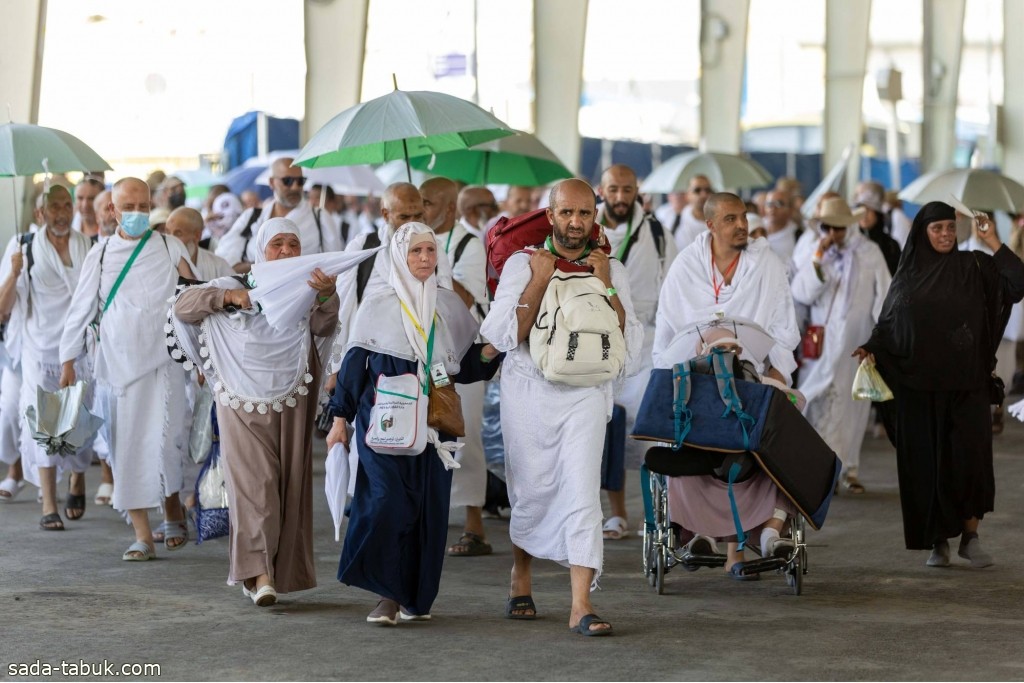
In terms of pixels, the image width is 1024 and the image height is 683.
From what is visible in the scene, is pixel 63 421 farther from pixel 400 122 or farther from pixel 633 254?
pixel 633 254

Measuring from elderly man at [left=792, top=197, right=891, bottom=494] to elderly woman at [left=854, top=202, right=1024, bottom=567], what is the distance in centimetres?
259

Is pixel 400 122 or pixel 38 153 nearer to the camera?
pixel 400 122

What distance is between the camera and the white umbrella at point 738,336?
7570 mm

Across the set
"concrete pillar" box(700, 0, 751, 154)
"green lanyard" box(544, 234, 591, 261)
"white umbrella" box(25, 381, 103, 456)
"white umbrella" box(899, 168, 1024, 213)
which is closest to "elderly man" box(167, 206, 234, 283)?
"white umbrella" box(25, 381, 103, 456)

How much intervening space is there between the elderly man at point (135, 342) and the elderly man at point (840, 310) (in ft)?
14.5

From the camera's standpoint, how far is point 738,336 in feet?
24.8

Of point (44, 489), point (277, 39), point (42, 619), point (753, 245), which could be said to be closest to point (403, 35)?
point (277, 39)

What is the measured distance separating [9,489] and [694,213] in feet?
18.4

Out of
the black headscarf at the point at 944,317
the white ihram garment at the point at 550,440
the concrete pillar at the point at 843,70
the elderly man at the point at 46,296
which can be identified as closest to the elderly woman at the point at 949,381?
the black headscarf at the point at 944,317

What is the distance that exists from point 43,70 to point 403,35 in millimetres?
5870

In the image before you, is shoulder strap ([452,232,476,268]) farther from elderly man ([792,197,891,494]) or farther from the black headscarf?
elderly man ([792,197,891,494])

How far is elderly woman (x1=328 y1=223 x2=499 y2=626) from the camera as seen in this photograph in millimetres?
6586

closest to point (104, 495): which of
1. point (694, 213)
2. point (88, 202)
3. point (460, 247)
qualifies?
point (88, 202)

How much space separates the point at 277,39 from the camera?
17250mm
